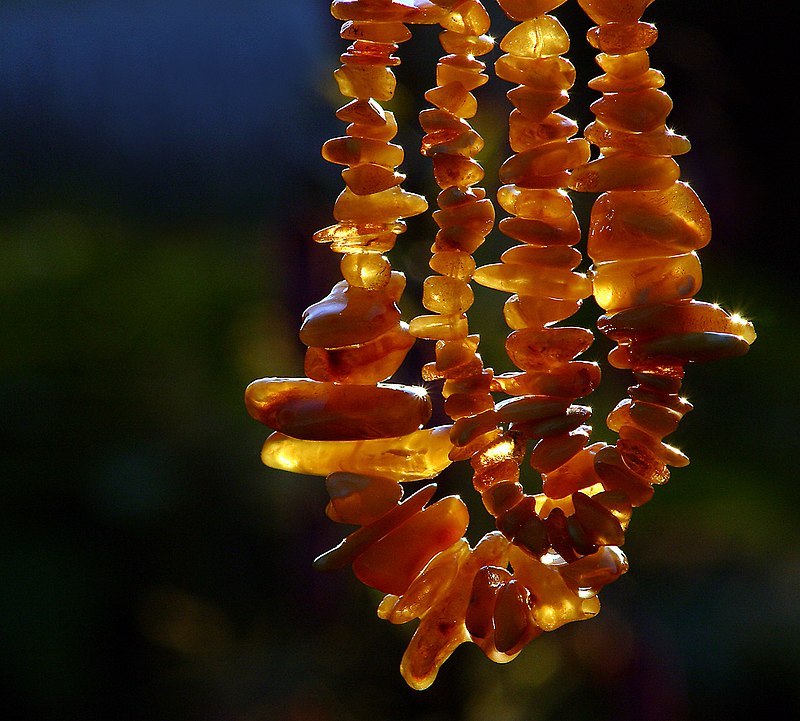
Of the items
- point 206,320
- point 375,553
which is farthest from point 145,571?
point 375,553

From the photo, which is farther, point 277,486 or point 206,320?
point 206,320

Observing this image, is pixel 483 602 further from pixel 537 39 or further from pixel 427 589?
pixel 537 39

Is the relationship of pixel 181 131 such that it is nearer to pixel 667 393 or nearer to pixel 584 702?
pixel 584 702

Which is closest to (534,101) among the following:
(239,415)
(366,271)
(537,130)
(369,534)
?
(537,130)

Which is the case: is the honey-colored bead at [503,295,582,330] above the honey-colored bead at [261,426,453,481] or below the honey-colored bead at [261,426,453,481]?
above

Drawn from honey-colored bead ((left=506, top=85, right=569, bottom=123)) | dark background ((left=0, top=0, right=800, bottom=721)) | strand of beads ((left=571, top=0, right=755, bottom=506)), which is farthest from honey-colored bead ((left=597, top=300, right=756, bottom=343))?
dark background ((left=0, top=0, right=800, bottom=721))

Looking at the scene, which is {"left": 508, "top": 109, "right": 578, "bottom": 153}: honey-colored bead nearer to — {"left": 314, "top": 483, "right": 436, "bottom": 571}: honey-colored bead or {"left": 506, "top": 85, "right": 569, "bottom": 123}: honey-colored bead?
{"left": 506, "top": 85, "right": 569, "bottom": 123}: honey-colored bead
